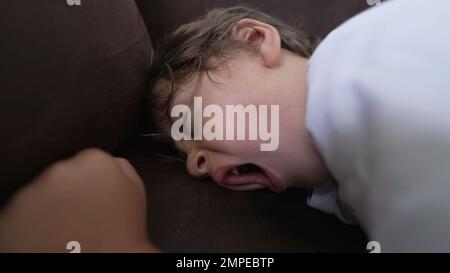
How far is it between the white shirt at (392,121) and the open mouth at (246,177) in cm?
8

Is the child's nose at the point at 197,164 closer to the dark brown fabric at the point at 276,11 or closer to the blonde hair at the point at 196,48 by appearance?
the blonde hair at the point at 196,48

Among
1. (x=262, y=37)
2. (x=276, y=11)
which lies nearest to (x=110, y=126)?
(x=262, y=37)

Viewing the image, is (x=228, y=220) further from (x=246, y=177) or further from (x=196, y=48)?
(x=196, y=48)

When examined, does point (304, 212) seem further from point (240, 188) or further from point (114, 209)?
point (114, 209)

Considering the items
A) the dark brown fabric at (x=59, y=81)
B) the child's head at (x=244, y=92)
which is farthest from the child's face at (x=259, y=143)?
the dark brown fabric at (x=59, y=81)

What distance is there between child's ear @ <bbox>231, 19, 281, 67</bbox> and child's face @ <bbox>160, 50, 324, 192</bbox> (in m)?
0.01

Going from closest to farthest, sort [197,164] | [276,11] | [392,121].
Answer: [392,121]
[197,164]
[276,11]

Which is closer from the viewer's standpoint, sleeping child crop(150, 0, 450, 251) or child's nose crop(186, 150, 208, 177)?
sleeping child crop(150, 0, 450, 251)

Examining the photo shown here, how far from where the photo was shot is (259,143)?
532mm

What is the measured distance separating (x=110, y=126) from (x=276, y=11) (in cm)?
36

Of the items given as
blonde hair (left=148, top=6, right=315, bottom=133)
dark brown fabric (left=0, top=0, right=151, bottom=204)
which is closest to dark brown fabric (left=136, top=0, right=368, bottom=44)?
blonde hair (left=148, top=6, right=315, bottom=133)

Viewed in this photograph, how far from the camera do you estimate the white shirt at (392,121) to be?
435 mm

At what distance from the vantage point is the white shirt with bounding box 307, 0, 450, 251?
435 mm

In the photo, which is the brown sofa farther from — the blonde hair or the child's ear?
the child's ear
